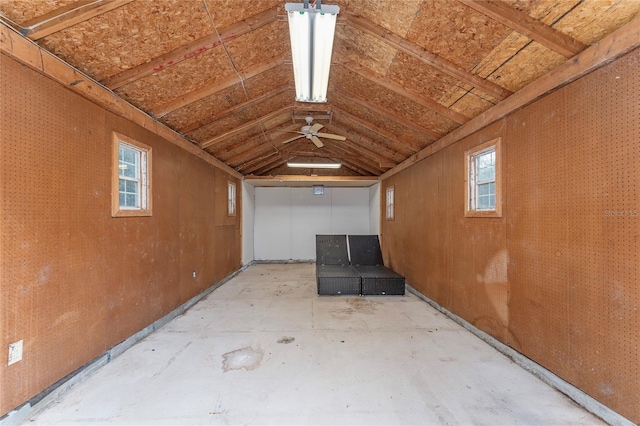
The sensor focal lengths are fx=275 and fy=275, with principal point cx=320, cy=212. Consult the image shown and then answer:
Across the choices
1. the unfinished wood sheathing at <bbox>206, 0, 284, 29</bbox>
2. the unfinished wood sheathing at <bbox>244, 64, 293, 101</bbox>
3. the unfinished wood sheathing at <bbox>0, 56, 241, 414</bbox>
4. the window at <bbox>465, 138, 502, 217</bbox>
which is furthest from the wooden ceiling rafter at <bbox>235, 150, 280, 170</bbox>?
the window at <bbox>465, 138, 502, 217</bbox>

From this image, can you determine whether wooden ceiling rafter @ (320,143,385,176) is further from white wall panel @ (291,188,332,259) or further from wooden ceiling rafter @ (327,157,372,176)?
white wall panel @ (291,188,332,259)

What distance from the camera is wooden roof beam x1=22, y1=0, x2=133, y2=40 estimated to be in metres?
1.90

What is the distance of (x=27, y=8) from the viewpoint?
1816 mm

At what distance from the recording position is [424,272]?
495cm

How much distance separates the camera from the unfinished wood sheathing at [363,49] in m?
2.78

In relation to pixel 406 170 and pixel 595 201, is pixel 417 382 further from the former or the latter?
pixel 406 170

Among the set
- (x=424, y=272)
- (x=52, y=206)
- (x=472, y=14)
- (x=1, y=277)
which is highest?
(x=472, y=14)

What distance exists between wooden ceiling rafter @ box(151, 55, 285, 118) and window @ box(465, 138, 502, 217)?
267cm

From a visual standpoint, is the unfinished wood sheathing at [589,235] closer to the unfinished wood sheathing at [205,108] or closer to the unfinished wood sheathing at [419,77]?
the unfinished wood sheathing at [419,77]

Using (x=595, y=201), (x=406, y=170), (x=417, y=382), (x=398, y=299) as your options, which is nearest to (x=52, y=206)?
(x=417, y=382)

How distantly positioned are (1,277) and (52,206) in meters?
0.61

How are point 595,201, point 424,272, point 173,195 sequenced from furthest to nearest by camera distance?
1. point 424,272
2. point 173,195
3. point 595,201

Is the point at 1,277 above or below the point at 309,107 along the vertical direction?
below

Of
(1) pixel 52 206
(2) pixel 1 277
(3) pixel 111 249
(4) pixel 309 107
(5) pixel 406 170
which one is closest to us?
(2) pixel 1 277
